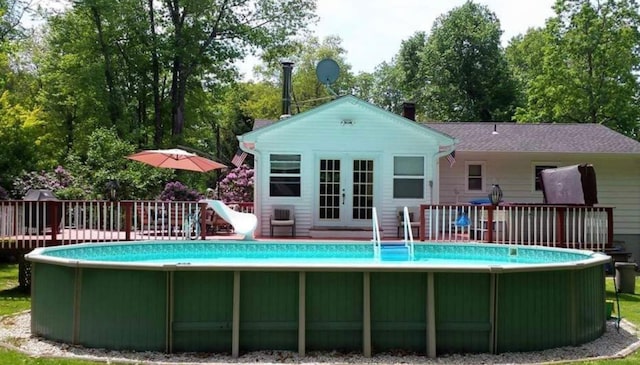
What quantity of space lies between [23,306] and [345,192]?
7.73 metres

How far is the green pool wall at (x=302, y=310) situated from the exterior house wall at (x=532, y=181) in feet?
37.8

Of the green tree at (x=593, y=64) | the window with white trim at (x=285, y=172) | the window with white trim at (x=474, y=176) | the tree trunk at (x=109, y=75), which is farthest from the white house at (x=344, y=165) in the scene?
the green tree at (x=593, y=64)

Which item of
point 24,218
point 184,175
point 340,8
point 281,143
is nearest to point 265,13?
point 340,8

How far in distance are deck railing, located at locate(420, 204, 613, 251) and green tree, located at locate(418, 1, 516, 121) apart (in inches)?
895

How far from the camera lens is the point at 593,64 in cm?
2909

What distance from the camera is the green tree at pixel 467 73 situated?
35812 mm

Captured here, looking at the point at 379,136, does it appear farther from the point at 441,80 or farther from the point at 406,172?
the point at 441,80

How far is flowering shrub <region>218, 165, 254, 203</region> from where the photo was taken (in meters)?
23.1

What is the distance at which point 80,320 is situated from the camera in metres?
6.87

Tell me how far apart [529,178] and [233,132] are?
2499 cm

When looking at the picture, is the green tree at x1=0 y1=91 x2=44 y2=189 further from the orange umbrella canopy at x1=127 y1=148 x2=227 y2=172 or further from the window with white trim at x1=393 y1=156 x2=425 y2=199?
the window with white trim at x1=393 y1=156 x2=425 y2=199

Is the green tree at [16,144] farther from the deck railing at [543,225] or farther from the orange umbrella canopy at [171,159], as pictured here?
the deck railing at [543,225]

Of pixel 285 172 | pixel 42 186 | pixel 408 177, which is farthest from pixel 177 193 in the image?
pixel 408 177

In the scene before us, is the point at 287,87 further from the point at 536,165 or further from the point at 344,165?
the point at 536,165
